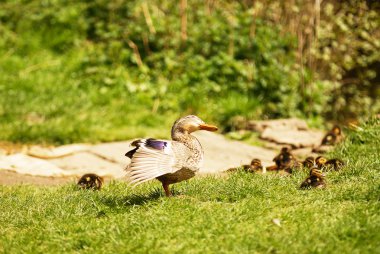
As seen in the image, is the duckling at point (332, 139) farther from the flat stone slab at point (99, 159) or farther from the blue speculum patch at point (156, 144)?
the blue speculum patch at point (156, 144)

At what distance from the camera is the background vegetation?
1254 cm

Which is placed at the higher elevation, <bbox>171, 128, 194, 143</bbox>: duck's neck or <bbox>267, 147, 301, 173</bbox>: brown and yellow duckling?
<bbox>171, 128, 194, 143</bbox>: duck's neck

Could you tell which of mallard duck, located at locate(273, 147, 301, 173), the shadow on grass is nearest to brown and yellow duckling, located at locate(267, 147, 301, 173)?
mallard duck, located at locate(273, 147, 301, 173)

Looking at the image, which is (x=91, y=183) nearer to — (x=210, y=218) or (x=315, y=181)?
(x=210, y=218)

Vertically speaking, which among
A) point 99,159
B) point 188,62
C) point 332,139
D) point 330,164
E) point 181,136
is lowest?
point 99,159

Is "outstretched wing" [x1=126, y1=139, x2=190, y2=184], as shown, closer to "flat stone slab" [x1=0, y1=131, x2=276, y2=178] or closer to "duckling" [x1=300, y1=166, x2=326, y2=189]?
"duckling" [x1=300, y1=166, x2=326, y2=189]

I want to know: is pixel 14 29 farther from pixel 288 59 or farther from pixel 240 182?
pixel 240 182

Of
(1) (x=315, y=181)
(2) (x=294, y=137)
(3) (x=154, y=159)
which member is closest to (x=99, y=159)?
(2) (x=294, y=137)

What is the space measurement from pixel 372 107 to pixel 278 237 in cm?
948

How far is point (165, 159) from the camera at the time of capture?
240 inches

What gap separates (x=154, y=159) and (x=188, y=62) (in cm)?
749

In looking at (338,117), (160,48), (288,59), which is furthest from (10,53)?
(338,117)

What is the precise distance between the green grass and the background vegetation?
16.8 feet

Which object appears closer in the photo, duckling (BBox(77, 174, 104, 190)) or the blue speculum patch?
the blue speculum patch
